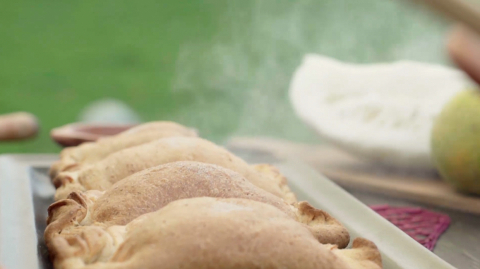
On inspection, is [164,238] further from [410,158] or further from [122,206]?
[410,158]

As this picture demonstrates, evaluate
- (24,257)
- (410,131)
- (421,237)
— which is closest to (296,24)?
(410,131)

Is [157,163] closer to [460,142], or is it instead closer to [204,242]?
[204,242]

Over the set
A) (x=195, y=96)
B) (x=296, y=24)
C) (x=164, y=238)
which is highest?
(x=195, y=96)

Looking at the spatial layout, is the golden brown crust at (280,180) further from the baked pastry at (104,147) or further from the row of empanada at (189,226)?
the baked pastry at (104,147)

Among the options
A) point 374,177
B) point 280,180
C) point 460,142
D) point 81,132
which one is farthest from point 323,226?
point 81,132

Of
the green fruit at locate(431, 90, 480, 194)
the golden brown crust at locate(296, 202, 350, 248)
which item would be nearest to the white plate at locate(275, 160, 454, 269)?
the golden brown crust at locate(296, 202, 350, 248)

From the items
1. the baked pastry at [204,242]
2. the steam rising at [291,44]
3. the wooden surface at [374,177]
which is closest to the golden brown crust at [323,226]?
the baked pastry at [204,242]

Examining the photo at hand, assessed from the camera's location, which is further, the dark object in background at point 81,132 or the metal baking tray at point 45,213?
the dark object in background at point 81,132
